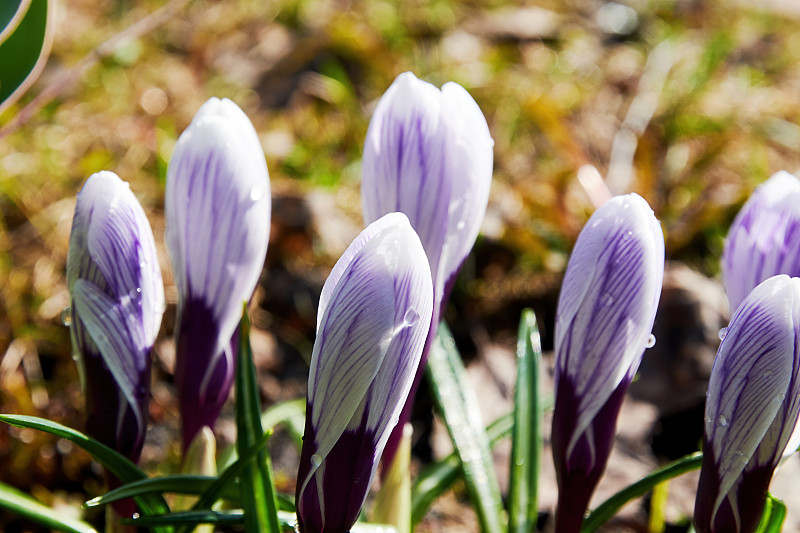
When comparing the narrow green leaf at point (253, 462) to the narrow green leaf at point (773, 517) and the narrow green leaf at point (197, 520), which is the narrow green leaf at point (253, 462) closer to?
the narrow green leaf at point (197, 520)

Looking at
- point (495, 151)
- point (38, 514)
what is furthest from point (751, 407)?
point (495, 151)

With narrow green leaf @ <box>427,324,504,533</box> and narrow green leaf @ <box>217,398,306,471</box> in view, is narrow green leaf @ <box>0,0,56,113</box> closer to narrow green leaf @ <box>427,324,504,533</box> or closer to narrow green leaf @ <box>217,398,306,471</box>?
narrow green leaf @ <box>217,398,306,471</box>

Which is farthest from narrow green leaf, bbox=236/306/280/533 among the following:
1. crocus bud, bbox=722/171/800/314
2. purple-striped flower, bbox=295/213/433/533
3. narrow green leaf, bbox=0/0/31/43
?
narrow green leaf, bbox=0/0/31/43

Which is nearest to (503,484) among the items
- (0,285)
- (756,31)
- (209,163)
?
(209,163)

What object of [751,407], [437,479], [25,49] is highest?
[25,49]

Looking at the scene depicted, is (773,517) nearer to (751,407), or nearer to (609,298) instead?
(751,407)
